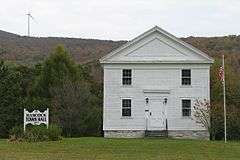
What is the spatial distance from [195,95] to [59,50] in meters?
16.4

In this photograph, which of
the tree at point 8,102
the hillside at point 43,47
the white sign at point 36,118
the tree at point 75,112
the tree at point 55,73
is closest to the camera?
the white sign at point 36,118

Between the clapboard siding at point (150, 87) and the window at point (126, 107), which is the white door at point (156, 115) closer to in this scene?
the clapboard siding at point (150, 87)

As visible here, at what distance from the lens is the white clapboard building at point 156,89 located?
39719mm

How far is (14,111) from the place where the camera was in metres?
44.1

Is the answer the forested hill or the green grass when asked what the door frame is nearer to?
the green grass

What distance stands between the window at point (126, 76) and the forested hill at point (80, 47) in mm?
38865

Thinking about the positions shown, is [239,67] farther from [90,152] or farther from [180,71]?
[90,152]

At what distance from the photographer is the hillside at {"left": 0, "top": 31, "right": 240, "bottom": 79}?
90.3 meters

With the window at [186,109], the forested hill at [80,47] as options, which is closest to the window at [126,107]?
the window at [186,109]

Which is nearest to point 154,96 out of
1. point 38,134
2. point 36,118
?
point 36,118

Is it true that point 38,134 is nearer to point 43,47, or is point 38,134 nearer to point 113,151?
point 113,151

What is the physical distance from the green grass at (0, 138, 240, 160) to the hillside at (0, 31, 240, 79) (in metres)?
50.5

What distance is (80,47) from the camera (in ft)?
366

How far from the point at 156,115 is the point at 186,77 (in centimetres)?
330
